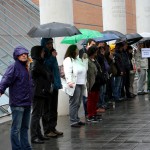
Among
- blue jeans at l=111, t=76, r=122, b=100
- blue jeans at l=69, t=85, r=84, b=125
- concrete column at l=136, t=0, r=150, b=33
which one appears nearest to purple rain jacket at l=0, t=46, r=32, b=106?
blue jeans at l=69, t=85, r=84, b=125

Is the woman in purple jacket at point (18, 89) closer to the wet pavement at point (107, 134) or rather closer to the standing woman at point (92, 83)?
the wet pavement at point (107, 134)

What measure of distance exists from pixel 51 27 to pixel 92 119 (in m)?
2.87

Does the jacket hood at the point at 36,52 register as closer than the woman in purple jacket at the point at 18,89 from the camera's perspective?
No

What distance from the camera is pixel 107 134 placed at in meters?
9.84

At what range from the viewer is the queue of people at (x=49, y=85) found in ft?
25.6

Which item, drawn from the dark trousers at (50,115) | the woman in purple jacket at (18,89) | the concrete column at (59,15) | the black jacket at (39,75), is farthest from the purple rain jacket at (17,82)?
the concrete column at (59,15)

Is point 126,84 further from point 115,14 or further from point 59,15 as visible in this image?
point 59,15

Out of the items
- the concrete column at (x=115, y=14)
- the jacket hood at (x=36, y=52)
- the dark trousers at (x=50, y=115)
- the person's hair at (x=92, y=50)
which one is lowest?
the dark trousers at (x=50, y=115)

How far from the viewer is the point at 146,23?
909 inches

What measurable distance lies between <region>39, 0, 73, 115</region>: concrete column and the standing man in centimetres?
301

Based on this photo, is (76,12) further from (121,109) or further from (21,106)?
(21,106)

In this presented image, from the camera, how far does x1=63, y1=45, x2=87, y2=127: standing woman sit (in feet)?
34.6

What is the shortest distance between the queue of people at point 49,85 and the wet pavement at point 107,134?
305 millimetres

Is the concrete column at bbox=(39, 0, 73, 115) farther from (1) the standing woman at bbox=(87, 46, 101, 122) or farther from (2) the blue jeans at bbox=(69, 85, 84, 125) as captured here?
(2) the blue jeans at bbox=(69, 85, 84, 125)
